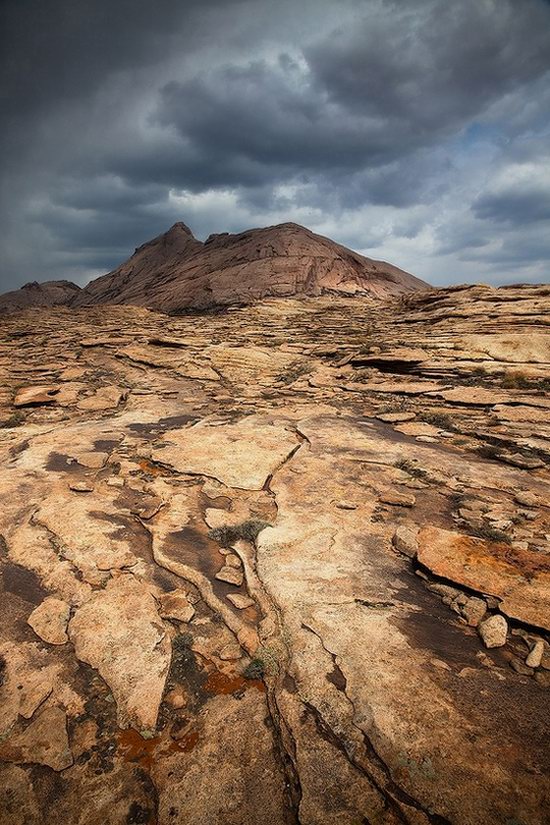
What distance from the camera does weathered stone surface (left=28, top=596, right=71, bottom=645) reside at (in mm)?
3014

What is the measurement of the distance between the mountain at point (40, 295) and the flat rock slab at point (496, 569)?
61151mm

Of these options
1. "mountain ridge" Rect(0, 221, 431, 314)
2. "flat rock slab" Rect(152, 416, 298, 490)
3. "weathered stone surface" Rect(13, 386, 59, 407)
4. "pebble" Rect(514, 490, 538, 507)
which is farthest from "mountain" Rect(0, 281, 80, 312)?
"pebble" Rect(514, 490, 538, 507)

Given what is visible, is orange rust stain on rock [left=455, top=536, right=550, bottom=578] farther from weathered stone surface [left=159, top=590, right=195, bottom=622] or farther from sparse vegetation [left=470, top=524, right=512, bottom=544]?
weathered stone surface [left=159, top=590, right=195, bottom=622]

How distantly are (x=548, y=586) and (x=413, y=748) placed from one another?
78.0 inches

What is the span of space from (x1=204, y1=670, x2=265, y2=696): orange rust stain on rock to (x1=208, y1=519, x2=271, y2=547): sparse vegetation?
1.61 metres

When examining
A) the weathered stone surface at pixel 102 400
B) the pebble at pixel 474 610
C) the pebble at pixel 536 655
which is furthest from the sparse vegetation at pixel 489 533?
the weathered stone surface at pixel 102 400

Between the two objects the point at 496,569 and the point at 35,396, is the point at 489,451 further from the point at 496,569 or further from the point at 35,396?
the point at 35,396

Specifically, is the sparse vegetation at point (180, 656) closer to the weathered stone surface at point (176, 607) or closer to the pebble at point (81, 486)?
the weathered stone surface at point (176, 607)

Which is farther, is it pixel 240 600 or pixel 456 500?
pixel 456 500

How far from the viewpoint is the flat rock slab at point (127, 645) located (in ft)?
8.42

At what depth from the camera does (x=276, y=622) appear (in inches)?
125

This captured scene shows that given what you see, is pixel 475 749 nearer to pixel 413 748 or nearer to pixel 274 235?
pixel 413 748

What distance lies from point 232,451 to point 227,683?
14.0ft

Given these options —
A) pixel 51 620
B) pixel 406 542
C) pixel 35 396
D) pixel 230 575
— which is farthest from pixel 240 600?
pixel 35 396
